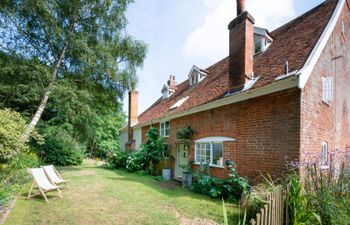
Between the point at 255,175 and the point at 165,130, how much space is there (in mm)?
7729

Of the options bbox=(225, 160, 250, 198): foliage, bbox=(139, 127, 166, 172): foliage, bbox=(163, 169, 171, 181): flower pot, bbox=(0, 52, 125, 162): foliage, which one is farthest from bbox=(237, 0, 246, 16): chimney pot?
bbox=(0, 52, 125, 162): foliage

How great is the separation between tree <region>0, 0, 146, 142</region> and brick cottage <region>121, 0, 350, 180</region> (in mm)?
5697

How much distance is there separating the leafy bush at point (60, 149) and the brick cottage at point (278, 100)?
10.5m

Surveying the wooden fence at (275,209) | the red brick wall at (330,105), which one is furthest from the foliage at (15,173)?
the red brick wall at (330,105)

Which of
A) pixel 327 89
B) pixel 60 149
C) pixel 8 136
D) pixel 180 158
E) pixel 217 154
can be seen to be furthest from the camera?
pixel 60 149

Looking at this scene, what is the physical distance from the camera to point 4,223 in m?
4.59

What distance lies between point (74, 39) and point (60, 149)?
9.19 m

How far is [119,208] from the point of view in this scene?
19.6ft

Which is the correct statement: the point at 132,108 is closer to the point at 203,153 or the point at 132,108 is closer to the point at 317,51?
the point at 203,153

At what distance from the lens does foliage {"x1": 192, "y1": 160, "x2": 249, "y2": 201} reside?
7002mm

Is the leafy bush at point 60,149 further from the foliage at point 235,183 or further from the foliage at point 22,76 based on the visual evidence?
the foliage at point 235,183

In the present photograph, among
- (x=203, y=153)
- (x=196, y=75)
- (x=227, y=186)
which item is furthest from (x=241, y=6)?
(x=227, y=186)

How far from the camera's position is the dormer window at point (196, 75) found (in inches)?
560

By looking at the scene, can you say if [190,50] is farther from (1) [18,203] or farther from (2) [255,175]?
(1) [18,203]
